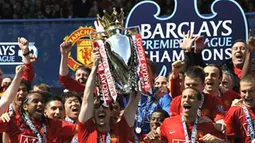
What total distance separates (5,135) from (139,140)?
154 cm

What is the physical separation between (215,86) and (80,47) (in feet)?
21.6

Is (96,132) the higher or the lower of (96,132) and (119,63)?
the lower

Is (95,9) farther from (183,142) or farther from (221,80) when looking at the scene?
(183,142)

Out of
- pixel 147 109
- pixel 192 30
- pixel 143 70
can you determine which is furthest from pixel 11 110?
pixel 192 30

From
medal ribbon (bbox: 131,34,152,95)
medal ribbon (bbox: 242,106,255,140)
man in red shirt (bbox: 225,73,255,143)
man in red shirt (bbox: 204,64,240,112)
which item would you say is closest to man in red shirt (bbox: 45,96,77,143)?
medal ribbon (bbox: 131,34,152,95)

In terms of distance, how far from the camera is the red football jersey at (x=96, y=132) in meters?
8.83

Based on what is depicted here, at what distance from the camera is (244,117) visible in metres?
9.16

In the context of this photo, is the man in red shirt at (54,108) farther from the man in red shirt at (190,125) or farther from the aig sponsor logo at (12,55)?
the aig sponsor logo at (12,55)

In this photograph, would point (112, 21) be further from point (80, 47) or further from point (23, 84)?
point (80, 47)

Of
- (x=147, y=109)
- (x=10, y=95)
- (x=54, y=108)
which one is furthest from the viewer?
(x=147, y=109)

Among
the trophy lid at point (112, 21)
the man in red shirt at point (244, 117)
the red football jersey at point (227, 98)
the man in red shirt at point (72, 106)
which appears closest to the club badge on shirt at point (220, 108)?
the man in red shirt at point (244, 117)

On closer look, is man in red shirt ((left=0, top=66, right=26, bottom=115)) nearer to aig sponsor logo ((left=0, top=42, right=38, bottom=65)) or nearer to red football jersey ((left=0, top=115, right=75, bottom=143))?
red football jersey ((left=0, top=115, right=75, bottom=143))

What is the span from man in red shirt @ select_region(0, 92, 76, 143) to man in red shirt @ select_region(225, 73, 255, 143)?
1.68 meters

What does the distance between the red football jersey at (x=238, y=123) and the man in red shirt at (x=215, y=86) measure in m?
0.66
